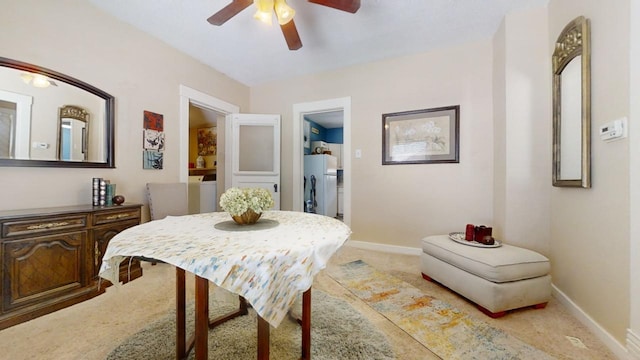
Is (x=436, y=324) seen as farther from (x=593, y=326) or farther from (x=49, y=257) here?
(x=49, y=257)

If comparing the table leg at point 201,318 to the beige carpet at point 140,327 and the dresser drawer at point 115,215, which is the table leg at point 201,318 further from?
the dresser drawer at point 115,215

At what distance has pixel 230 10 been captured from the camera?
189cm

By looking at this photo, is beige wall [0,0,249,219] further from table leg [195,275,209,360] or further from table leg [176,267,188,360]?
table leg [195,275,209,360]

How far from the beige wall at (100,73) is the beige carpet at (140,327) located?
2.96 feet

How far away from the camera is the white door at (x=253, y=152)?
3705 millimetres

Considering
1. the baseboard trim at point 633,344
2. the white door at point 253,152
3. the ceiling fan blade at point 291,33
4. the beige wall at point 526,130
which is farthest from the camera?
the white door at point 253,152

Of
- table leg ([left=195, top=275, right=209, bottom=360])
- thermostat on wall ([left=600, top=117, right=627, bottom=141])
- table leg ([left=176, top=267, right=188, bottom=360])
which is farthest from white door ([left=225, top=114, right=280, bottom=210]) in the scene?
thermostat on wall ([left=600, top=117, right=627, bottom=141])

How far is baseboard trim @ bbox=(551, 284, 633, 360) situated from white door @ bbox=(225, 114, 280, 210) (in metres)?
3.17

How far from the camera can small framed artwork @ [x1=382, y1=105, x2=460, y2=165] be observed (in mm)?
A: 2842

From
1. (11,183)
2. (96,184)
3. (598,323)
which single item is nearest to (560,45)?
(598,323)

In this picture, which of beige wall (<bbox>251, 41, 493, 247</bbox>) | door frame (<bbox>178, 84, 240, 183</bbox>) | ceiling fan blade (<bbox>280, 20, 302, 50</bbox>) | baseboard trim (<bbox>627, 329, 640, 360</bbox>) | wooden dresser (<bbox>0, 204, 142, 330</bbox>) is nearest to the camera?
baseboard trim (<bbox>627, 329, 640, 360</bbox>)

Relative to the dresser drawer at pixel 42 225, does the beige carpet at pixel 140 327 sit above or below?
below

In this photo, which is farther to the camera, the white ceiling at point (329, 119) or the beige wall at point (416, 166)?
the white ceiling at point (329, 119)

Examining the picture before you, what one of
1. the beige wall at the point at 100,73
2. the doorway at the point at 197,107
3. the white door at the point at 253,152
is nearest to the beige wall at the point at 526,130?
the white door at the point at 253,152
